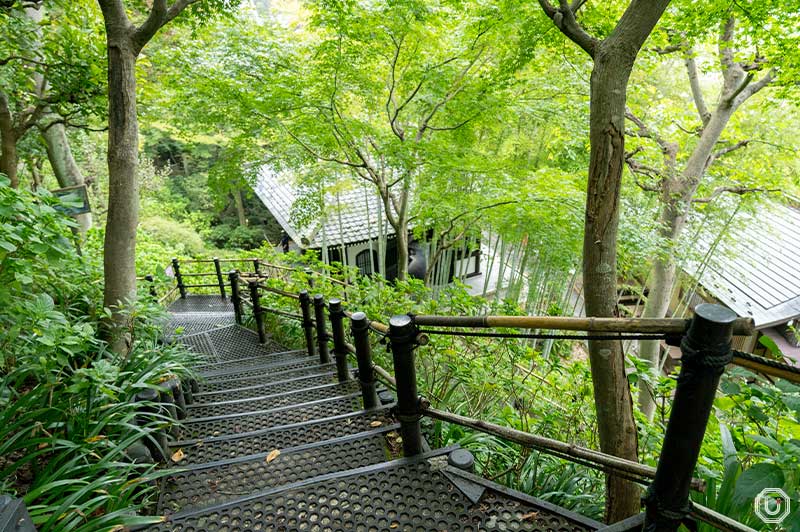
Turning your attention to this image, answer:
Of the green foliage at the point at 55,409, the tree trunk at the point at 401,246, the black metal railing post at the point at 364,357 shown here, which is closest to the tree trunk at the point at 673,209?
the tree trunk at the point at 401,246

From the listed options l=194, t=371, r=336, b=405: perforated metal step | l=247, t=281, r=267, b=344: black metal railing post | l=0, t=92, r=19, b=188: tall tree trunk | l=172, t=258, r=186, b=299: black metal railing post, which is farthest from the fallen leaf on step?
l=172, t=258, r=186, b=299: black metal railing post

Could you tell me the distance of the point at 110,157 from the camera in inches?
106

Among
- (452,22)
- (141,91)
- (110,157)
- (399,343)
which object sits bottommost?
(399,343)

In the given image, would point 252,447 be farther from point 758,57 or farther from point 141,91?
point 758,57

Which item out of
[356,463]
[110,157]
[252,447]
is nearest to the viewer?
[356,463]

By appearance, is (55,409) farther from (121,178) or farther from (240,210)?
(240,210)

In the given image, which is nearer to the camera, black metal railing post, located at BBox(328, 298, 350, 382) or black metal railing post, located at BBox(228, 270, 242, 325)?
black metal railing post, located at BBox(328, 298, 350, 382)

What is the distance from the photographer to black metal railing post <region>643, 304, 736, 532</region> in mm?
872

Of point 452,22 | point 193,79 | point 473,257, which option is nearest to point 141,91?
point 193,79

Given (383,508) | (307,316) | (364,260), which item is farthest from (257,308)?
(364,260)

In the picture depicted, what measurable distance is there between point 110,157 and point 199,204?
1408 centimetres

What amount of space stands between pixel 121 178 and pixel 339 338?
1911 millimetres

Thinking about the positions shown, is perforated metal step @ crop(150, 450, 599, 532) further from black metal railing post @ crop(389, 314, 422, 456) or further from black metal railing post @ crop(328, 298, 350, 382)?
black metal railing post @ crop(328, 298, 350, 382)

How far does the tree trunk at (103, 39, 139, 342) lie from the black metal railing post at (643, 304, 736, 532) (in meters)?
3.03
